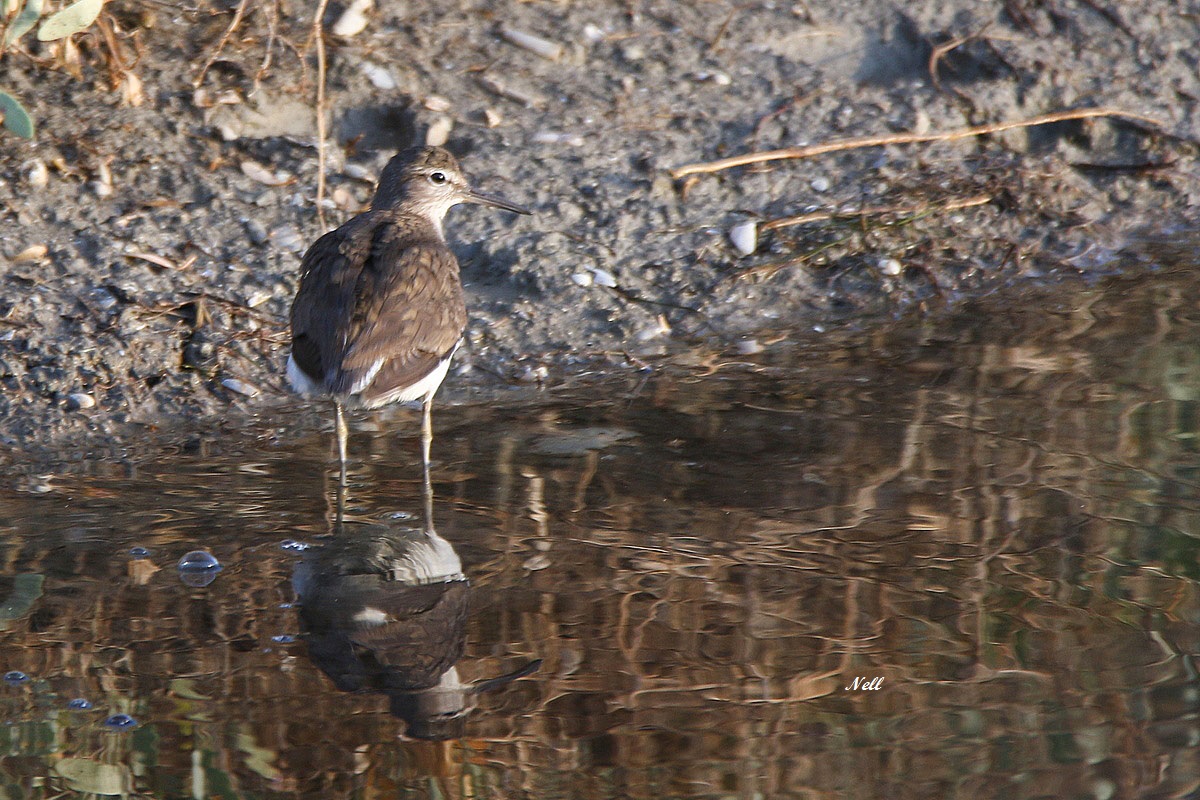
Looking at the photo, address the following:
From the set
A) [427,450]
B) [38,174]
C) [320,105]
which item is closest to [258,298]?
[320,105]

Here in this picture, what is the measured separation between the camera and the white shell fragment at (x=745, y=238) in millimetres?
7062

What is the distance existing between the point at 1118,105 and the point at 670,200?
8.71 ft

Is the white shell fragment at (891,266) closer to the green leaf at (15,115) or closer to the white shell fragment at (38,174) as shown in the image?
the green leaf at (15,115)

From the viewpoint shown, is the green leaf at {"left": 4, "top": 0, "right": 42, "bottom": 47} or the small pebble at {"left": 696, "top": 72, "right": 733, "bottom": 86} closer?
the green leaf at {"left": 4, "top": 0, "right": 42, "bottom": 47}

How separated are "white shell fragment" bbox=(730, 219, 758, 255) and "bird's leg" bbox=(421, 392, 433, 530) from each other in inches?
77.1

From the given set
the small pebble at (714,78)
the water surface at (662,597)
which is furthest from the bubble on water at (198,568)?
the small pebble at (714,78)

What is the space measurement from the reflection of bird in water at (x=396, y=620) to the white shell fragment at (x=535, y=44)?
372 cm

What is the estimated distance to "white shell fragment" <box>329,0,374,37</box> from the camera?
25.2ft

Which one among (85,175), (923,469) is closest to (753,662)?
(923,469)

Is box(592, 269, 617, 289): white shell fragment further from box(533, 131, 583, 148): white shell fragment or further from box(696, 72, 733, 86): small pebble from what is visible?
box(696, 72, 733, 86): small pebble

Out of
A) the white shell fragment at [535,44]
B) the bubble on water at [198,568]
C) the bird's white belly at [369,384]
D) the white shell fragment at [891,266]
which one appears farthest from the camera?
the white shell fragment at [535,44]

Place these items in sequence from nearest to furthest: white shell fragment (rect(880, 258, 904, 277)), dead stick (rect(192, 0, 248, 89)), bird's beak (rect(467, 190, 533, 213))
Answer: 1. bird's beak (rect(467, 190, 533, 213))
2. white shell fragment (rect(880, 258, 904, 277))
3. dead stick (rect(192, 0, 248, 89))

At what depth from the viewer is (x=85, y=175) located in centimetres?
688

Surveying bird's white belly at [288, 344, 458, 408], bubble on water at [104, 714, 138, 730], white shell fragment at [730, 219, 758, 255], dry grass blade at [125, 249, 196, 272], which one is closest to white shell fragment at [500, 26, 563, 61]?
white shell fragment at [730, 219, 758, 255]
